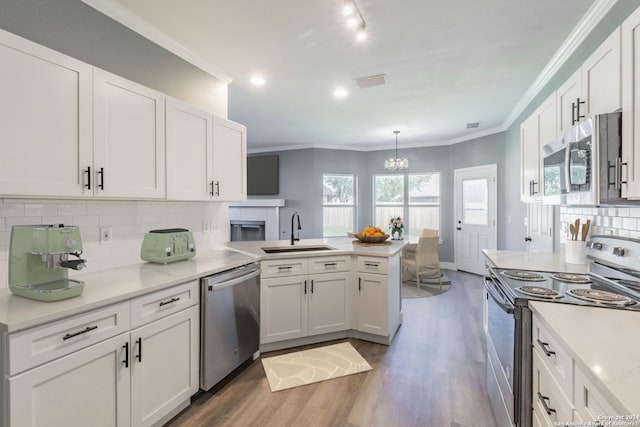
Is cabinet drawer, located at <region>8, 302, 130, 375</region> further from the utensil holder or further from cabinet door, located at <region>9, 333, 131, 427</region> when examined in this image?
the utensil holder

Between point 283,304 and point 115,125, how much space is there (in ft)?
6.16

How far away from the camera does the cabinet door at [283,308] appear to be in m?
2.71

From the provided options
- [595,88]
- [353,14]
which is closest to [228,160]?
[353,14]

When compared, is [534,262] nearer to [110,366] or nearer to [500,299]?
[500,299]

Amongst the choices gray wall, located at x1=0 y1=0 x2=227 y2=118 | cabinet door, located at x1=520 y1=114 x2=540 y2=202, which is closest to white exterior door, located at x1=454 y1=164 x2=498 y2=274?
cabinet door, located at x1=520 y1=114 x2=540 y2=202

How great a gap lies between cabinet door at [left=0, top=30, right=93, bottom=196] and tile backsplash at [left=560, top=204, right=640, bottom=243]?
294cm

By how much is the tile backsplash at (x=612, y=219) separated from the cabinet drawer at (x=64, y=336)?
2.64m

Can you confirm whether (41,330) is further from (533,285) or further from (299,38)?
(299,38)

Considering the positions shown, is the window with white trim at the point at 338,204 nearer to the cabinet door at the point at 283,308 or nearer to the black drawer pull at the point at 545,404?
the cabinet door at the point at 283,308

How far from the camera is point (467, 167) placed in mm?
6098

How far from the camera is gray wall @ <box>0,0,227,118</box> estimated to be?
5.60 feet

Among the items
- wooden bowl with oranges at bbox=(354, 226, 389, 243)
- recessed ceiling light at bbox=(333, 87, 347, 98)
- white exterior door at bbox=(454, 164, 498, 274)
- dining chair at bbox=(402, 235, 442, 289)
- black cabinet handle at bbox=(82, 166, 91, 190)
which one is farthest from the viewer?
white exterior door at bbox=(454, 164, 498, 274)

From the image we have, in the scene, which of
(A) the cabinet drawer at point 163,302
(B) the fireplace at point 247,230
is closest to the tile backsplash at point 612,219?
(A) the cabinet drawer at point 163,302

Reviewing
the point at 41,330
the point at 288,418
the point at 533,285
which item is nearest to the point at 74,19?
the point at 41,330
